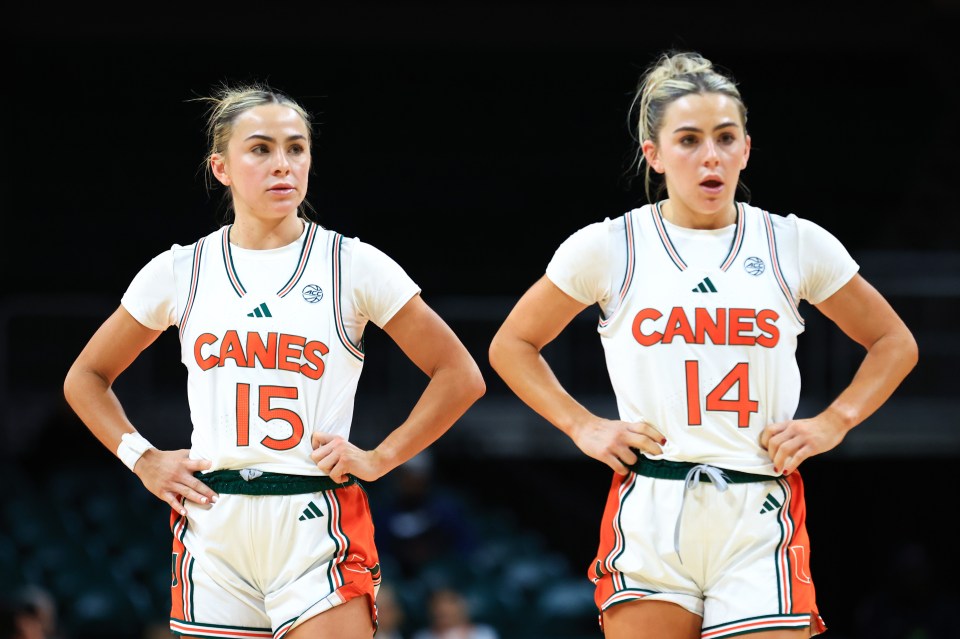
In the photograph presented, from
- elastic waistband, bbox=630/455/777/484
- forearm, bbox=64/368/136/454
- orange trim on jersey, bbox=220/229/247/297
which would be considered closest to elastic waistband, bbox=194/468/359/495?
forearm, bbox=64/368/136/454

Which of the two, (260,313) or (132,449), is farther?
(132,449)

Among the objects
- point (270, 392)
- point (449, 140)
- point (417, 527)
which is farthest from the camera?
point (449, 140)

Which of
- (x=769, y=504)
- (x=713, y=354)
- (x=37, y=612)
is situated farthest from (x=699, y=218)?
(x=37, y=612)

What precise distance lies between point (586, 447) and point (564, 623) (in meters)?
4.57

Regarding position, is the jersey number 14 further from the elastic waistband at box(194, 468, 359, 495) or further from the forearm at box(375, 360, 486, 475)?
the elastic waistband at box(194, 468, 359, 495)

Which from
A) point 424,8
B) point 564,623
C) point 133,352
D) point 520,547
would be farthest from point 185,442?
point 133,352

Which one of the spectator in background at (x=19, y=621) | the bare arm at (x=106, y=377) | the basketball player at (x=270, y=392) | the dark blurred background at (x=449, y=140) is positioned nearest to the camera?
the basketball player at (x=270, y=392)

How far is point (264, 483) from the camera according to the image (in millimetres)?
3906

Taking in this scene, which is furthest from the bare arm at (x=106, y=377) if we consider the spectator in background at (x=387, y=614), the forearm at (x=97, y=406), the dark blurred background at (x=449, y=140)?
the dark blurred background at (x=449, y=140)

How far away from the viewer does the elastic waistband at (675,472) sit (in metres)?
3.87

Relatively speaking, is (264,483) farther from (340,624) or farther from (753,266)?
(753,266)

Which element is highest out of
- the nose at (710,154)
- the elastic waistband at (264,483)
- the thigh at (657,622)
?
the nose at (710,154)

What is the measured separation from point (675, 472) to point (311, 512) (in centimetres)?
101

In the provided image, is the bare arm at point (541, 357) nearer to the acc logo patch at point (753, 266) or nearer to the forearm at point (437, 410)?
the forearm at point (437, 410)
